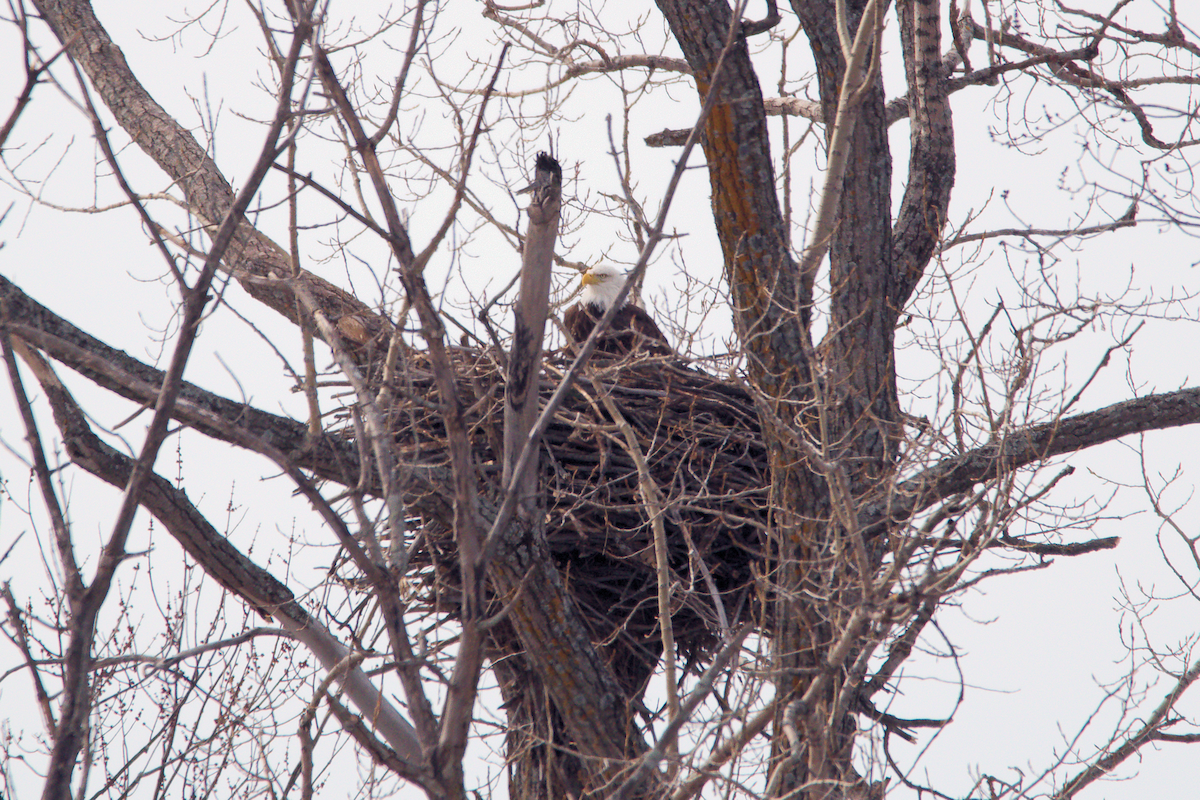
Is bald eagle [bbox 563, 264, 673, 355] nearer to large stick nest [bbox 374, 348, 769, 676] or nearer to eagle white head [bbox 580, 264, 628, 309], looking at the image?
eagle white head [bbox 580, 264, 628, 309]

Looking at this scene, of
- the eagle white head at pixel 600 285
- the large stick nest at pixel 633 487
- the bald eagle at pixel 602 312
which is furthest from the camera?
the eagle white head at pixel 600 285

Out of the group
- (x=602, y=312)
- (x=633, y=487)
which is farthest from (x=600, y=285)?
(x=633, y=487)

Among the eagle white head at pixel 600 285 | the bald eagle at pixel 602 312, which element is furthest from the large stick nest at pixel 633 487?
the eagle white head at pixel 600 285

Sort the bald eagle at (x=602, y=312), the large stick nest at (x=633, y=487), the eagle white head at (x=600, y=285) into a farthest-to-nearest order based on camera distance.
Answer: the eagle white head at (x=600, y=285), the bald eagle at (x=602, y=312), the large stick nest at (x=633, y=487)

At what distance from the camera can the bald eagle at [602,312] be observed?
5574 mm

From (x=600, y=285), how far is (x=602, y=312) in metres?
0.20

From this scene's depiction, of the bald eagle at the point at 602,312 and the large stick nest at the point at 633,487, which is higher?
the bald eagle at the point at 602,312

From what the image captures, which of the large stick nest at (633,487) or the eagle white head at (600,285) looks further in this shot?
the eagle white head at (600,285)

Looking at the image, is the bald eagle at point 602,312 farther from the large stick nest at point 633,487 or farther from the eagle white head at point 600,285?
the large stick nest at point 633,487

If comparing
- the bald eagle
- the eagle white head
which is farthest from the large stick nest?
the eagle white head

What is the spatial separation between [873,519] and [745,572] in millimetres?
1056

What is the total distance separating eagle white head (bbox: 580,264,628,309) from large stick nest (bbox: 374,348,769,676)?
1.47m

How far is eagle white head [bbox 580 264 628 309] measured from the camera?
20.8 ft

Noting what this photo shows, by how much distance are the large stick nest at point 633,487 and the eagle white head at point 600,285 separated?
147 centimetres
